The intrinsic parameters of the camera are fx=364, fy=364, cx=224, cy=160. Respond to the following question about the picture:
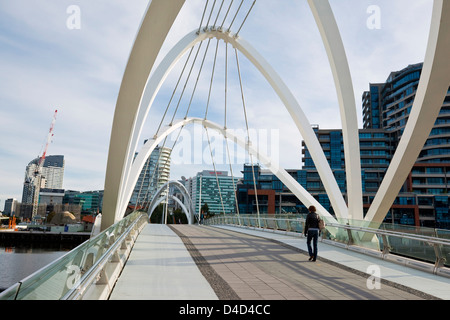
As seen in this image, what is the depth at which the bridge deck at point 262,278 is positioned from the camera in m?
5.09

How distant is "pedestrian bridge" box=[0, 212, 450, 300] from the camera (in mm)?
3629

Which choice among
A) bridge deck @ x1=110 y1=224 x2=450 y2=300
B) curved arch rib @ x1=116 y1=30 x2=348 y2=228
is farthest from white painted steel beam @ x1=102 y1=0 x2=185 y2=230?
bridge deck @ x1=110 y1=224 x2=450 y2=300

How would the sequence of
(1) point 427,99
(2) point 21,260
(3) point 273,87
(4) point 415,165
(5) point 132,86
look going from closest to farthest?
(1) point 427,99, (5) point 132,86, (3) point 273,87, (2) point 21,260, (4) point 415,165

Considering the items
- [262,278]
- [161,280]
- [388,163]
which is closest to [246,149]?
[262,278]

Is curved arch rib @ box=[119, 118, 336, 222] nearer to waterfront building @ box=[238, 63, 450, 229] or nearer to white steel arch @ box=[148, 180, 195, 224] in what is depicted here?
white steel arch @ box=[148, 180, 195, 224]

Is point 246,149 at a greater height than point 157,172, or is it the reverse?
point 157,172

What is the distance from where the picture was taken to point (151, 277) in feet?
20.0

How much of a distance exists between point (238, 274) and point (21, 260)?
150 ft

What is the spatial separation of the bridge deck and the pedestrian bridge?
13mm

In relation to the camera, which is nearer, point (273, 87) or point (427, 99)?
point (427, 99)

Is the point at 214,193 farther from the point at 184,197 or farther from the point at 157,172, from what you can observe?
the point at 184,197

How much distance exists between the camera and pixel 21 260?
43.7 meters

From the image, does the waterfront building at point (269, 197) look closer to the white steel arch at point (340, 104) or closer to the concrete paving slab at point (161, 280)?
the white steel arch at point (340, 104)
